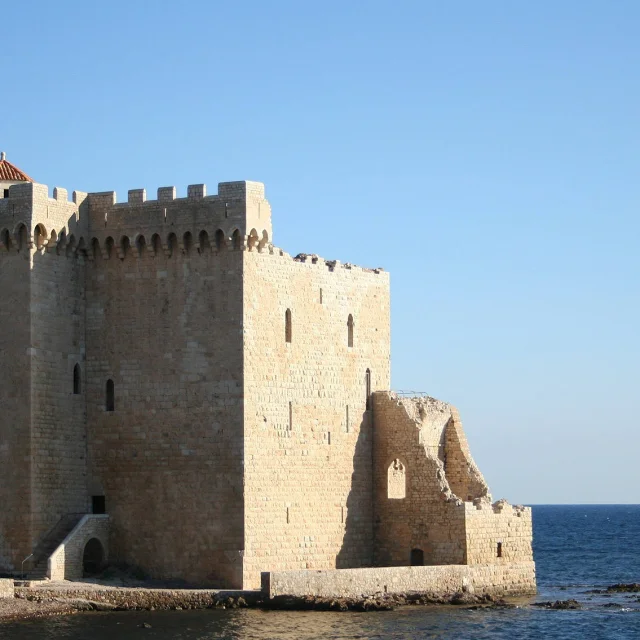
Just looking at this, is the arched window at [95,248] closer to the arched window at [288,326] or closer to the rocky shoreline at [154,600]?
the arched window at [288,326]

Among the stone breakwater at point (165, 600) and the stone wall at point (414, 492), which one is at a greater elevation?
the stone wall at point (414, 492)

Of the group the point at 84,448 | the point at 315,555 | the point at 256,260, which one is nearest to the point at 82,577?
the point at 84,448

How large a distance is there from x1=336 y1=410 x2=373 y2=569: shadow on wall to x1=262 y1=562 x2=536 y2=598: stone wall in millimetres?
3202

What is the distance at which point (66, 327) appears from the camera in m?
40.9

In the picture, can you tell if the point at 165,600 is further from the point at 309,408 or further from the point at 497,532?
the point at 497,532

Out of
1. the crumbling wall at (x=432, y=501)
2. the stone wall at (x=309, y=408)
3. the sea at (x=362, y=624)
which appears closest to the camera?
the sea at (x=362, y=624)

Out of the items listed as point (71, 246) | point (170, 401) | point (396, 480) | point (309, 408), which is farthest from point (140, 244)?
point (396, 480)

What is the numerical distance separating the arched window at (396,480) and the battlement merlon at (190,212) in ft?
28.0

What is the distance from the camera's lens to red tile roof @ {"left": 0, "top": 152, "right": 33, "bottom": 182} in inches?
1672

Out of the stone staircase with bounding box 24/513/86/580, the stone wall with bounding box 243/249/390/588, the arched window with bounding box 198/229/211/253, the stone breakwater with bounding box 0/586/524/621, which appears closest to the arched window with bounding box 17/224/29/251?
the arched window with bounding box 198/229/211/253

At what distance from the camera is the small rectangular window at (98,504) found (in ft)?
135

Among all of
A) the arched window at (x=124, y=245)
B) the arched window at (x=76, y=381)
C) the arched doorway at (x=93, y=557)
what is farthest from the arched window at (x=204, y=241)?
the arched doorway at (x=93, y=557)

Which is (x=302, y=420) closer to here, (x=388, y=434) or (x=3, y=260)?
(x=388, y=434)

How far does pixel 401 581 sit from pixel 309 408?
5084 millimetres
